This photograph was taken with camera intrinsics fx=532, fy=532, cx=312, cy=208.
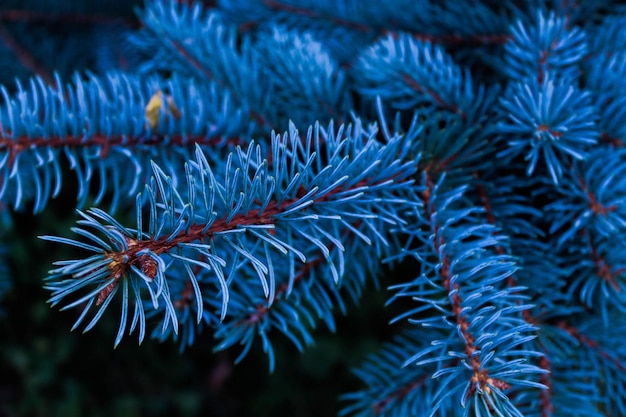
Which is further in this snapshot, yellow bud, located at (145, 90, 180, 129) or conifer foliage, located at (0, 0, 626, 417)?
yellow bud, located at (145, 90, 180, 129)

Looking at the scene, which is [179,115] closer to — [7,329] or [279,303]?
[279,303]

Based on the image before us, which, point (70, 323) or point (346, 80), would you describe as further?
point (70, 323)

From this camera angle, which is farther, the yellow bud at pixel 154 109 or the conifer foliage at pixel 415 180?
the yellow bud at pixel 154 109

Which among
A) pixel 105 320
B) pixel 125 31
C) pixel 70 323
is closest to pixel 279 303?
pixel 125 31

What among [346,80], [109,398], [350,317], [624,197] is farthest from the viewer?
[109,398]

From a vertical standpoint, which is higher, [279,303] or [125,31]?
[125,31]

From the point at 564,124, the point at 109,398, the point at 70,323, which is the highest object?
the point at 564,124

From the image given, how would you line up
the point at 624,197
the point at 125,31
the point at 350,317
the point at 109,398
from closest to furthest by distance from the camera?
the point at 624,197
the point at 125,31
the point at 350,317
the point at 109,398
